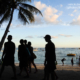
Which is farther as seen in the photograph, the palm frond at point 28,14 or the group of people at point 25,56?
the palm frond at point 28,14

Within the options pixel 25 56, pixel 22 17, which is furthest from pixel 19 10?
pixel 25 56

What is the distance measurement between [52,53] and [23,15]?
12.0 meters

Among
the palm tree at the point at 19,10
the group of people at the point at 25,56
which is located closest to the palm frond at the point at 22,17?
A: the palm tree at the point at 19,10

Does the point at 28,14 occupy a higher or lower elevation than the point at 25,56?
higher

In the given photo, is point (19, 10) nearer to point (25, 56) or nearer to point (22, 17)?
point (22, 17)

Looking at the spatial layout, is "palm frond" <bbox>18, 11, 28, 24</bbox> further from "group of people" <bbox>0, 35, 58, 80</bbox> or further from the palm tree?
"group of people" <bbox>0, 35, 58, 80</bbox>

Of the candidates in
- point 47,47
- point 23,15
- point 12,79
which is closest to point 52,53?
point 47,47

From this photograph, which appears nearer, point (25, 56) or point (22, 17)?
point (25, 56)

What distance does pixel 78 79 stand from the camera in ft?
18.1

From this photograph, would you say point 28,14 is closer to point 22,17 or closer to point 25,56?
point 22,17

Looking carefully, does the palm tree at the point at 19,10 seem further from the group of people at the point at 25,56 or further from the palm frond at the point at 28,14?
the group of people at the point at 25,56

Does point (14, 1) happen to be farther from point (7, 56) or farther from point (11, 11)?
point (7, 56)

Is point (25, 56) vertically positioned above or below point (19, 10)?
below

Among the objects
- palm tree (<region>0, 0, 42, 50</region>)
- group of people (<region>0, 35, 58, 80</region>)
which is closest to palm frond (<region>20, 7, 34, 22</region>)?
palm tree (<region>0, 0, 42, 50</region>)
